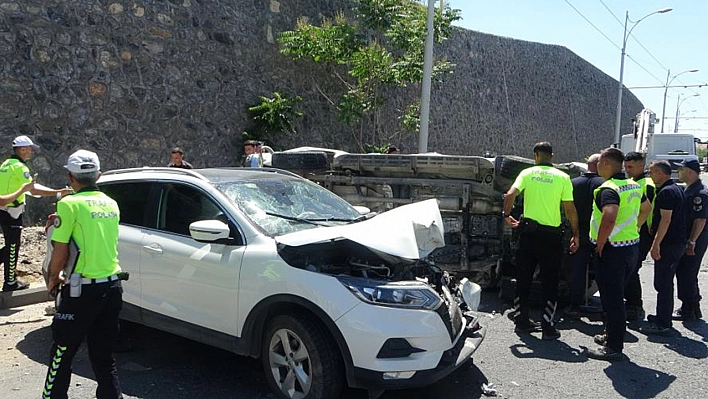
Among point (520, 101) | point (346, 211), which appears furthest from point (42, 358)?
point (520, 101)

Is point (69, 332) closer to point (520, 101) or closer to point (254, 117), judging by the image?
point (254, 117)

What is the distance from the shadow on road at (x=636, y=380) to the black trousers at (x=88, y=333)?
3.79 meters

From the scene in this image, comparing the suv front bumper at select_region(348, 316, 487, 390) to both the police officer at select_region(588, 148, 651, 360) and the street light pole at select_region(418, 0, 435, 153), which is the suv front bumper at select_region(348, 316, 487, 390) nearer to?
the police officer at select_region(588, 148, 651, 360)

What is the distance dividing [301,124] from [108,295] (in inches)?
445

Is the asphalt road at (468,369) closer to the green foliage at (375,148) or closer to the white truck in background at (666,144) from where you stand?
the green foliage at (375,148)

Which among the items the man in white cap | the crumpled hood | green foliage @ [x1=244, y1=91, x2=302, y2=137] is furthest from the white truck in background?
the man in white cap

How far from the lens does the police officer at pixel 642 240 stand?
21.0ft

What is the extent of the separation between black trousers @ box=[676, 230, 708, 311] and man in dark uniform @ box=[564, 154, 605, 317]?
3.36 ft

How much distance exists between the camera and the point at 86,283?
358 cm

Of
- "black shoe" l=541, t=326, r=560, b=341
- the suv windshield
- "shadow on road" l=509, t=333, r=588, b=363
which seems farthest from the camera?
"black shoe" l=541, t=326, r=560, b=341

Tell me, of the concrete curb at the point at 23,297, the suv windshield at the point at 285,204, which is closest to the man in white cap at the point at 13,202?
the concrete curb at the point at 23,297

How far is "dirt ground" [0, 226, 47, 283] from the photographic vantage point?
7.35m

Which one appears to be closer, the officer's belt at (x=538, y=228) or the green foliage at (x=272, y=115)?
the officer's belt at (x=538, y=228)

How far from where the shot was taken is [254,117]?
1317cm
